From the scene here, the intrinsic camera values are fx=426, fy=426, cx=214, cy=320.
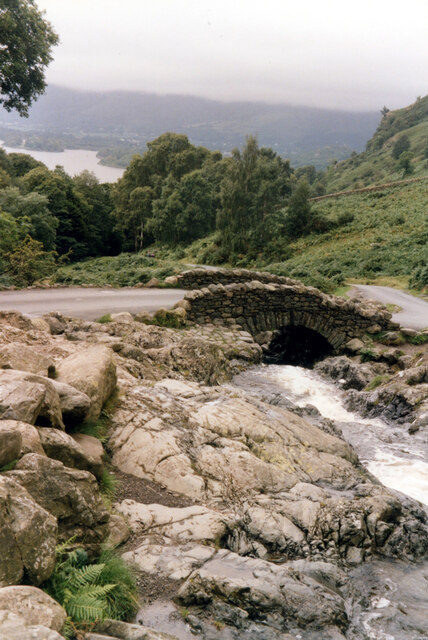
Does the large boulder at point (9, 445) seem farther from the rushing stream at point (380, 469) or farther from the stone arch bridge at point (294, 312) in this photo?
the stone arch bridge at point (294, 312)

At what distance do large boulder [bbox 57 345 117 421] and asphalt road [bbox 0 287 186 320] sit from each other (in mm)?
7091

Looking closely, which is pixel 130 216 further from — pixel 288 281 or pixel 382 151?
pixel 382 151

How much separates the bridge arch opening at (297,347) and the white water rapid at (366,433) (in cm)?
251

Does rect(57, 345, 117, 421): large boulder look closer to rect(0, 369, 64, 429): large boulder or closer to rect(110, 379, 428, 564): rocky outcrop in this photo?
rect(110, 379, 428, 564): rocky outcrop

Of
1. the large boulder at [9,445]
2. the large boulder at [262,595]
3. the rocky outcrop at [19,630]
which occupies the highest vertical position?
the large boulder at [9,445]

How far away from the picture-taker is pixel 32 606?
2619mm

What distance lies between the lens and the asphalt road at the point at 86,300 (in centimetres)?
1437

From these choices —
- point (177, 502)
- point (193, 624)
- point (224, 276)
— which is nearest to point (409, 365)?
point (224, 276)

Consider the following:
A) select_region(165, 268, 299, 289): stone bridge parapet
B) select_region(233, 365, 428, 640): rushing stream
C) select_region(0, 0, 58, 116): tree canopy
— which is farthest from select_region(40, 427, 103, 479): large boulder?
select_region(0, 0, 58, 116): tree canopy

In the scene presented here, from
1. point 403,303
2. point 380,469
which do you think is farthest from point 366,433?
point 403,303

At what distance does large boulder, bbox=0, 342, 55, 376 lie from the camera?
5.97m

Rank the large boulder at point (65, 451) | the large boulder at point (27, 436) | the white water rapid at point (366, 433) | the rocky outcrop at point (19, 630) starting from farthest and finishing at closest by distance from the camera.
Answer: the white water rapid at point (366, 433)
the large boulder at point (65, 451)
the large boulder at point (27, 436)
the rocky outcrop at point (19, 630)

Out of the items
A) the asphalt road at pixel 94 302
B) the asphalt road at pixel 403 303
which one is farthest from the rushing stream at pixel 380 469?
the asphalt road at pixel 403 303

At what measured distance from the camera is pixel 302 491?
6020 mm
